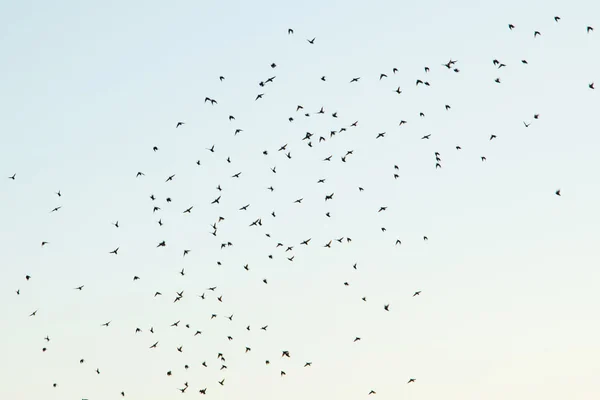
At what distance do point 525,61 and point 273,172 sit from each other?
70.6ft

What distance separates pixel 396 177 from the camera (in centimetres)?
11725

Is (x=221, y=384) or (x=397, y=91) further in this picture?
(x=221, y=384)

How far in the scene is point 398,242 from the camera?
119m

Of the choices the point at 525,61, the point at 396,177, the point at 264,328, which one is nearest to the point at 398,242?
the point at 396,177

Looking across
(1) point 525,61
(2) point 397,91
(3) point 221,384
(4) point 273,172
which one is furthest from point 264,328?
(1) point 525,61

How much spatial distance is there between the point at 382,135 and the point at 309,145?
751 centimetres

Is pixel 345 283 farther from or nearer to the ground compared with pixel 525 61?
nearer to the ground

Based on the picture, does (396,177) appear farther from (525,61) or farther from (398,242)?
(525,61)

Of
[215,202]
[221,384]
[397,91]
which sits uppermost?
[397,91]

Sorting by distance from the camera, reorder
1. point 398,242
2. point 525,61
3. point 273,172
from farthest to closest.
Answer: point 398,242 < point 273,172 < point 525,61

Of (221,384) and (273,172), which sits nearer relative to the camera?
(273,172)

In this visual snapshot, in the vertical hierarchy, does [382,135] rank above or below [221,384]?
above

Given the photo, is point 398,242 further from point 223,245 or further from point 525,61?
point 525,61

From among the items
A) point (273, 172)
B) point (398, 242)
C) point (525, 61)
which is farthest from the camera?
point (398, 242)
